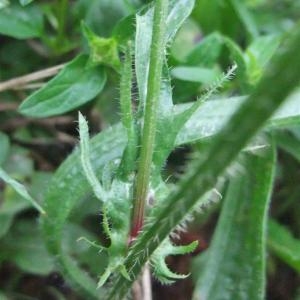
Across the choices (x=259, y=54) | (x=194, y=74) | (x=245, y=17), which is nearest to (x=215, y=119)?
(x=194, y=74)

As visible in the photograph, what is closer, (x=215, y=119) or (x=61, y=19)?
(x=215, y=119)

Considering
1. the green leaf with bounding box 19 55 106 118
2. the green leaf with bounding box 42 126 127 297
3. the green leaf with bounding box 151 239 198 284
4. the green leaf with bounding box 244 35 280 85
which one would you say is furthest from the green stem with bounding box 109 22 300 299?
the green leaf with bounding box 244 35 280 85

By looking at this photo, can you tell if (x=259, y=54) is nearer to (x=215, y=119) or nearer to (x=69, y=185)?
(x=215, y=119)

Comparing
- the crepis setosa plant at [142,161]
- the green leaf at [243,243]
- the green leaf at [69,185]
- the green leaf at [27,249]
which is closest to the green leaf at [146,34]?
the crepis setosa plant at [142,161]

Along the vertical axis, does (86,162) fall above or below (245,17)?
below

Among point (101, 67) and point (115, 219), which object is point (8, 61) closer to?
point (101, 67)

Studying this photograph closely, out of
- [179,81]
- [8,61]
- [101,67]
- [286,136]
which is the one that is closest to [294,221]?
[286,136]

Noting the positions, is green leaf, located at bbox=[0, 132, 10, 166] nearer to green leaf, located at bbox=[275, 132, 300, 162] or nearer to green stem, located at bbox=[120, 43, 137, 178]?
green stem, located at bbox=[120, 43, 137, 178]
